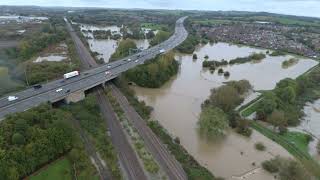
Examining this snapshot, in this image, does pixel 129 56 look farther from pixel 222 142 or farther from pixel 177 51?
pixel 222 142

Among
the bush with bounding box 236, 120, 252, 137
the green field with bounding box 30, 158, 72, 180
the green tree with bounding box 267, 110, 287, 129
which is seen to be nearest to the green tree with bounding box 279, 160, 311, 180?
the bush with bounding box 236, 120, 252, 137

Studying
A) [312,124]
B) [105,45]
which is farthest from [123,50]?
[312,124]

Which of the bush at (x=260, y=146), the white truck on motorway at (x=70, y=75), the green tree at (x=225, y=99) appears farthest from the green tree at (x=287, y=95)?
the white truck on motorway at (x=70, y=75)

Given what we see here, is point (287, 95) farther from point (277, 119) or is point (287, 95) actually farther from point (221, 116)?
point (221, 116)

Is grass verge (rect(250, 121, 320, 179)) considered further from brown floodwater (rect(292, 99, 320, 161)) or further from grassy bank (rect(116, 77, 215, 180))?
grassy bank (rect(116, 77, 215, 180))

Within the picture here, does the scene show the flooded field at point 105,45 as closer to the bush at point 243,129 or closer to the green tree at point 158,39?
the green tree at point 158,39

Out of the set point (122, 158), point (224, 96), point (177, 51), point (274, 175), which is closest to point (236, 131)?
point (224, 96)
